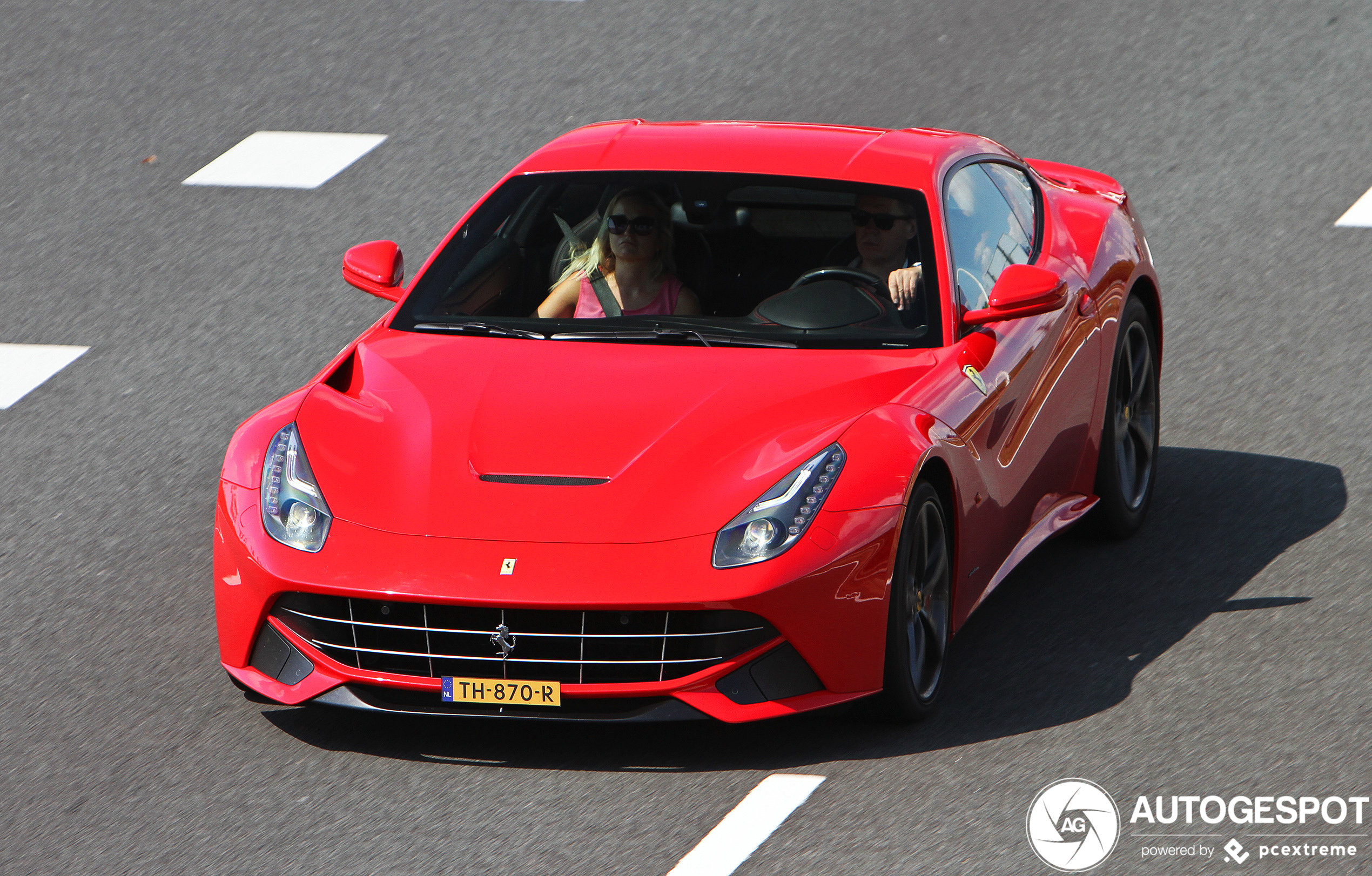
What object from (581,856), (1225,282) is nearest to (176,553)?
(581,856)

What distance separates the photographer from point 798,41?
14039mm

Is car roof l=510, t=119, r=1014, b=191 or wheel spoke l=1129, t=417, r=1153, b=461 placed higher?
car roof l=510, t=119, r=1014, b=191

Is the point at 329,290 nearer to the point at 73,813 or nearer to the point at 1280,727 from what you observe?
the point at 73,813

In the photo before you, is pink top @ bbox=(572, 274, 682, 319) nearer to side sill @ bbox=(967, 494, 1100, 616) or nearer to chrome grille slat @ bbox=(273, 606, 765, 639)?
side sill @ bbox=(967, 494, 1100, 616)

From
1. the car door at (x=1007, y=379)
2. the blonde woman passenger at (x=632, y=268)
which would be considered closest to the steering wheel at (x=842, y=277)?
the car door at (x=1007, y=379)

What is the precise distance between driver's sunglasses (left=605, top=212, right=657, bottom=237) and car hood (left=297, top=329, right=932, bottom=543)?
0.67 meters

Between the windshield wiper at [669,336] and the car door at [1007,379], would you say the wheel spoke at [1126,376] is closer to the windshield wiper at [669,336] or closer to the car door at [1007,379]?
the car door at [1007,379]

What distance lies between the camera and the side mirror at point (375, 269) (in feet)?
22.7

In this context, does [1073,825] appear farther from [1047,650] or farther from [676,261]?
[676,261]

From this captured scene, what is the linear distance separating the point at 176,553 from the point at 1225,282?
5.66m

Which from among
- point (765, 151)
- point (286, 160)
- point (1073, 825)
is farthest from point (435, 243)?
point (1073, 825)

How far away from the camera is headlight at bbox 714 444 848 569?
5.24 meters

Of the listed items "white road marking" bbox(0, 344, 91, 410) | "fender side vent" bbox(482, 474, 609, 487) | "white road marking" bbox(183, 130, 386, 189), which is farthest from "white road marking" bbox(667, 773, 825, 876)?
"white road marking" bbox(183, 130, 386, 189)

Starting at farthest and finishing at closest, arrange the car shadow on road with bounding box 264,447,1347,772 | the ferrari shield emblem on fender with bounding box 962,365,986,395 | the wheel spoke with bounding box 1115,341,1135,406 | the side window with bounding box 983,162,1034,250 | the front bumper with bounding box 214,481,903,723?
the wheel spoke with bounding box 1115,341,1135,406 → the side window with bounding box 983,162,1034,250 → the ferrari shield emblem on fender with bounding box 962,365,986,395 → the car shadow on road with bounding box 264,447,1347,772 → the front bumper with bounding box 214,481,903,723
